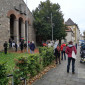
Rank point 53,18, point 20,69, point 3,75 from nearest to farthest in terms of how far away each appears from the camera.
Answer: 1. point 3,75
2. point 20,69
3. point 53,18

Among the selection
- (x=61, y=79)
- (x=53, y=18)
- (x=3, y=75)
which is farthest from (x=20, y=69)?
(x=53, y=18)

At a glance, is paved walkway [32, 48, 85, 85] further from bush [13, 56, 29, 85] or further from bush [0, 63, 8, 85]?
bush [0, 63, 8, 85]

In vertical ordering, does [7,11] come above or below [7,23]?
above

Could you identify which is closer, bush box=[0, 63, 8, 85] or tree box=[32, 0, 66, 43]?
bush box=[0, 63, 8, 85]

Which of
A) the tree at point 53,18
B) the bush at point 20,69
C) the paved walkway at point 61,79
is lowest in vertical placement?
the paved walkway at point 61,79

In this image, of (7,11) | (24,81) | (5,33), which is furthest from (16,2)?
(24,81)

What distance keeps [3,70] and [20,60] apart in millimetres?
954

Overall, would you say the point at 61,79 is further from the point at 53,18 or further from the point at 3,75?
the point at 53,18

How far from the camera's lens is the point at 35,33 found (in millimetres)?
23656

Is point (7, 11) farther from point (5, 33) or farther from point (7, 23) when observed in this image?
point (5, 33)

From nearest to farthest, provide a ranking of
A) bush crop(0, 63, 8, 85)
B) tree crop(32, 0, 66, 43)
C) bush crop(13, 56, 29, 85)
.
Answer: bush crop(0, 63, 8, 85)
bush crop(13, 56, 29, 85)
tree crop(32, 0, 66, 43)

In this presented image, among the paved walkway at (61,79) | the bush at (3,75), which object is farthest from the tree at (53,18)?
the bush at (3,75)

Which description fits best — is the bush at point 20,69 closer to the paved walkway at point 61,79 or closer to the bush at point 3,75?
the bush at point 3,75

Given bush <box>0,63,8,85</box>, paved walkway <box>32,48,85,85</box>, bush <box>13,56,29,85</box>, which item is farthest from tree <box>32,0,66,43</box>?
bush <box>0,63,8,85</box>
